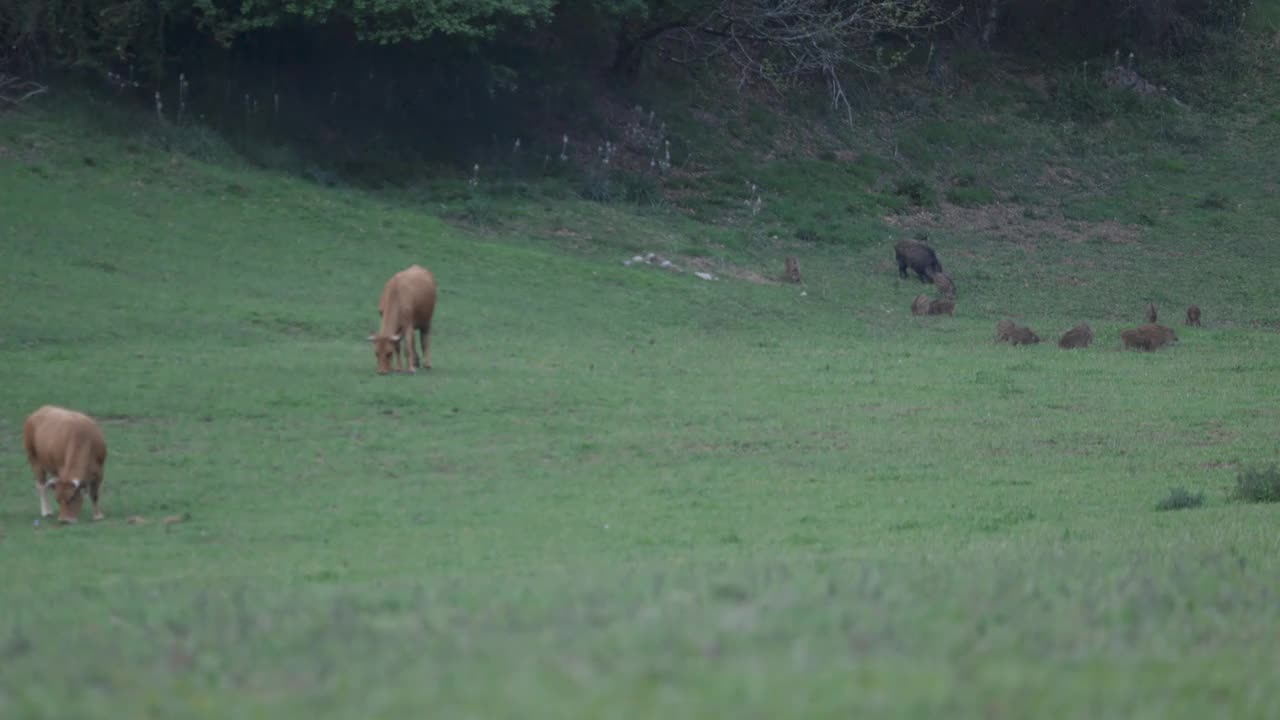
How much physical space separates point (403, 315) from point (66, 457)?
26.5 ft

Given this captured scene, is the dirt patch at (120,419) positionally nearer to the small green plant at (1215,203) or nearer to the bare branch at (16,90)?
the bare branch at (16,90)

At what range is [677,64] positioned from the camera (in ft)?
149

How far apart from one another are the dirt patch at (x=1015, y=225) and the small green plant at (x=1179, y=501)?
24.5 meters

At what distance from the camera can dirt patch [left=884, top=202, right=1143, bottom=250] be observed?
39125 mm

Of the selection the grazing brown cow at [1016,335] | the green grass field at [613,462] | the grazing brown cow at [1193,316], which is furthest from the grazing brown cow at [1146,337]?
the grazing brown cow at [1193,316]

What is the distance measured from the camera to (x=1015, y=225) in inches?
1580

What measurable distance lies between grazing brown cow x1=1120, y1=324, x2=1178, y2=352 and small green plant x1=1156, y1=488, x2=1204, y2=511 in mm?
12103

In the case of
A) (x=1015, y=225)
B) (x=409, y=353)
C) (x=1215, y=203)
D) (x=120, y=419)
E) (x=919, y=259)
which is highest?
(x=1215, y=203)

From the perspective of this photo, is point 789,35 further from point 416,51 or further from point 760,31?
point 416,51

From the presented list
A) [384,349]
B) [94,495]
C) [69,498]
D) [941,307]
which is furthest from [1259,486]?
[941,307]

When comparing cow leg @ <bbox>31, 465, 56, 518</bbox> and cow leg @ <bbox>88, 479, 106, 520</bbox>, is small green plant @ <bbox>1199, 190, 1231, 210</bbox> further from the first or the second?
cow leg @ <bbox>31, 465, 56, 518</bbox>

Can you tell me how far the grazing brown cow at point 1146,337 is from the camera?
25.8 meters

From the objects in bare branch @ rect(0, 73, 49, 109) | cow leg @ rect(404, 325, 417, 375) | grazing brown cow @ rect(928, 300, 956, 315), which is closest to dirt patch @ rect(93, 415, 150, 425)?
cow leg @ rect(404, 325, 417, 375)

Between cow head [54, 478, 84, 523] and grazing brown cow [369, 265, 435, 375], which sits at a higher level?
grazing brown cow [369, 265, 435, 375]
